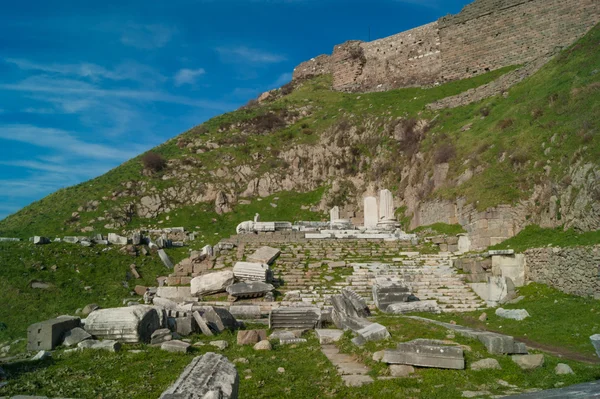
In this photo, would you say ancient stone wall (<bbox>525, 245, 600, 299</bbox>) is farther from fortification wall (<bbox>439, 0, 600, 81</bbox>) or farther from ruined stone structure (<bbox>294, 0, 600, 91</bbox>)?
fortification wall (<bbox>439, 0, 600, 81</bbox>)

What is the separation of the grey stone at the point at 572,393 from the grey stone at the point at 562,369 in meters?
0.84

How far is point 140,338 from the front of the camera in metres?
11.4

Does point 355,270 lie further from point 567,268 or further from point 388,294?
point 567,268

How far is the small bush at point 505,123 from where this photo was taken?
80.0ft

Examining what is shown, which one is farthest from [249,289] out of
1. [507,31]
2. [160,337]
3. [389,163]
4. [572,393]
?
[507,31]

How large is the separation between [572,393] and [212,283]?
13.3 metres

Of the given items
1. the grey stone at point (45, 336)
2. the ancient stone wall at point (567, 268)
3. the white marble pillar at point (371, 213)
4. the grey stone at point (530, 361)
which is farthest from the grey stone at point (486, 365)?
the white marble pillar at point (371, 213)

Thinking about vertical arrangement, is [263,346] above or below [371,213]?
below

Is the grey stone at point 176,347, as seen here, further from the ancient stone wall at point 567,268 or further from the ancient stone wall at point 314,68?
the ancient stone wall at point 314,68

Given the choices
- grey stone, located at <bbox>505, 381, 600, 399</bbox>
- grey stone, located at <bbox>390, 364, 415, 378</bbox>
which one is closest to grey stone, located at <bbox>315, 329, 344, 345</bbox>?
grey stone, located at <bbox>390, 364, 415, 378</bbox>

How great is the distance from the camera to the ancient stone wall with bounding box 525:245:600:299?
41.1 ft

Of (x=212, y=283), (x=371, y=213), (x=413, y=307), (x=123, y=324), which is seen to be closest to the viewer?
(x=123, y=324)

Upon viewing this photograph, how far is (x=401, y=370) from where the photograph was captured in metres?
7.84

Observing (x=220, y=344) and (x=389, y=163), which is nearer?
(x=220, y=344)
